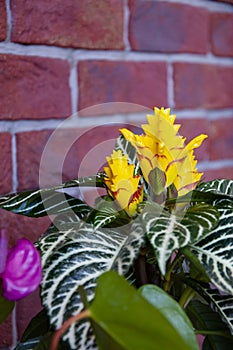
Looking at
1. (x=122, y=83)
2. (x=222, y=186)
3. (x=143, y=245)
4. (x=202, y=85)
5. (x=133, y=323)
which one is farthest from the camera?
(x=202, y=85)

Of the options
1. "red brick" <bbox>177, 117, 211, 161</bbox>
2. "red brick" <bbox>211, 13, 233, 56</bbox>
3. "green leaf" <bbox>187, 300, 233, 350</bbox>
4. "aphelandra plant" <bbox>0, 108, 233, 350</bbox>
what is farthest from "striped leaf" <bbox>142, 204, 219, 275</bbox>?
"red brick" <bbox>211, 13, 233, 56</bbox>

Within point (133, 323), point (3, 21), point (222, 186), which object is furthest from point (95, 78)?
point (133, 323)

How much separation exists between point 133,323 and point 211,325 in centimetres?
21

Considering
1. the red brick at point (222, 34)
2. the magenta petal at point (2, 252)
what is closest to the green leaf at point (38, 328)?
the magenta petal at point (2, 252)

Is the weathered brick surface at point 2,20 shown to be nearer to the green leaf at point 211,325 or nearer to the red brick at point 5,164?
the red brick at point 5,164

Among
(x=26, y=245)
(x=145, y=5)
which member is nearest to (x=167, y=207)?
(x=26, y=245)

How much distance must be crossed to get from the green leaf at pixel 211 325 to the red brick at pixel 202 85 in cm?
42

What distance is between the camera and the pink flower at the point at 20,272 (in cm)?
38

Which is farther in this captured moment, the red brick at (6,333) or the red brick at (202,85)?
the red brick at (202,85)

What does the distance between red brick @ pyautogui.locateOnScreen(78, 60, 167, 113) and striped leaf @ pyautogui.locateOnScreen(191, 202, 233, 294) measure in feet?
1.09

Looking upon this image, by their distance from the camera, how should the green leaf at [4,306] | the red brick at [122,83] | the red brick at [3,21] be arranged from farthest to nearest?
the red brick at [122,83] < the red brick at [3,21] < the green leaf at [4,306]

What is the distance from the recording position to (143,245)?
16.3 inches

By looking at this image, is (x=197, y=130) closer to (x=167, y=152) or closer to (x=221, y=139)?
(x=221, y=139)

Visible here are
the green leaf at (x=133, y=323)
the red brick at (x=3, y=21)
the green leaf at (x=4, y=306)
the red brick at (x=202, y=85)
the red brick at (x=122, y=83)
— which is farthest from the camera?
the red brick at (x=202, y=85)
